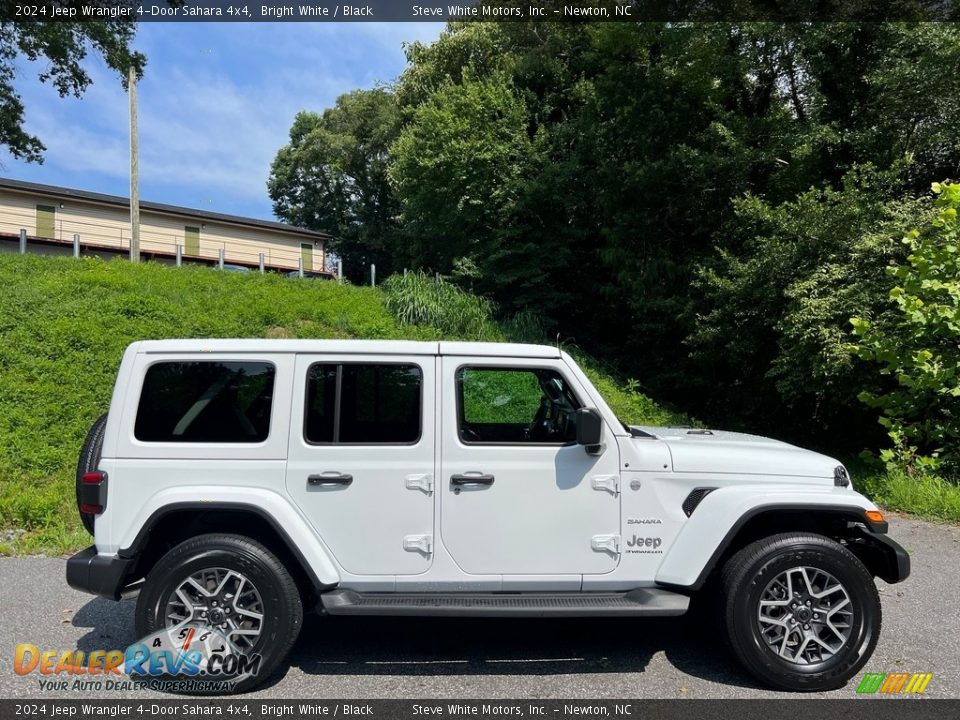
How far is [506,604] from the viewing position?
360 centimetres

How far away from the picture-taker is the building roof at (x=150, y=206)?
2888 centimetres

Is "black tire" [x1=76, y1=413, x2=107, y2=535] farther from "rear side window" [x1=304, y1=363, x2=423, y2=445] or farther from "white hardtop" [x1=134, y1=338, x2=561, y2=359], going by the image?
"rear side window" [x1=304, y1=363, x2=423, y2=445]

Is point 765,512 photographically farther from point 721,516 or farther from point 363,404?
point 363,404

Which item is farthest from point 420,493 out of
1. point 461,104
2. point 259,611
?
point 461,104

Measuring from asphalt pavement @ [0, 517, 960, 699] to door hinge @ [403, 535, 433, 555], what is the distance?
2.37ft

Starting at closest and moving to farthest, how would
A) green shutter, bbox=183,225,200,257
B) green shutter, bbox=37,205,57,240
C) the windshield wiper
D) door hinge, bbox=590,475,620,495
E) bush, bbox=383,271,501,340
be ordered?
door hinge, bbox=590,475,620,495 → the windshield wiper → bush, bbox=383,271,501,340 → green shutter, bbox=37,205,57,240 → green shutter, bbox=183,225,200,257

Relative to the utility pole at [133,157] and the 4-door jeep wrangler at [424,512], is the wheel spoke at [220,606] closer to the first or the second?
the 4-door jeep wrangler at [424,512]

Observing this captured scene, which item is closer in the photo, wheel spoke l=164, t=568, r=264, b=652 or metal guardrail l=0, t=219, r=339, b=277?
wheel spoke l=164, t=568, r=264, b=652

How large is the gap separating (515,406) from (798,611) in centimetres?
193

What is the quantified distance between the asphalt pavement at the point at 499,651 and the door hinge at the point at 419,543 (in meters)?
0.72

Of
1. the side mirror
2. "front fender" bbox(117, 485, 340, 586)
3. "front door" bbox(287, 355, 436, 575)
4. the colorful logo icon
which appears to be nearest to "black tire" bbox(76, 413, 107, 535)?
"front fender" bbox(117, 485, 340, 586)

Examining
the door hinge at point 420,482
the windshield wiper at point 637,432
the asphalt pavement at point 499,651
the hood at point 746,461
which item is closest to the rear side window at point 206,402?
the door hinge at point 420,482

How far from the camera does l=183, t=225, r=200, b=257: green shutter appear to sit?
32125 mm

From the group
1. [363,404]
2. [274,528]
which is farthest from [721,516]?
Answer: [274,528]
